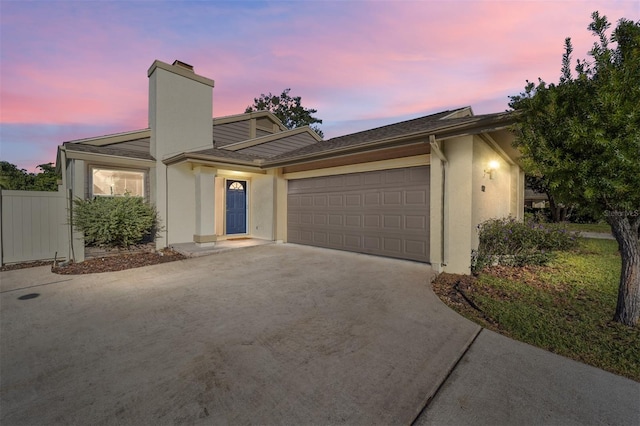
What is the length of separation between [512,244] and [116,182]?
1113 centimetres

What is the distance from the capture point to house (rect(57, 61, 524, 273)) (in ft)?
18.5

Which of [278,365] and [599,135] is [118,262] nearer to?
[278,365]

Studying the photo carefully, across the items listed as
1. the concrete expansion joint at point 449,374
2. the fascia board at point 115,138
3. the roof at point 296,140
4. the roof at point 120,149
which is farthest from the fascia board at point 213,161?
the concrete expansion joint at point 449,374

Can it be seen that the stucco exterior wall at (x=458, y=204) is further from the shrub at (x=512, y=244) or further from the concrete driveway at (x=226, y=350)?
the concrete driveway at (x=226, y=350)

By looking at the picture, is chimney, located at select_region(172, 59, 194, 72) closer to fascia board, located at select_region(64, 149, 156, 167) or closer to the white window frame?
fascia board, located at select_region(64, 149, 156, 167)

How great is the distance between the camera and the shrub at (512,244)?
593cm

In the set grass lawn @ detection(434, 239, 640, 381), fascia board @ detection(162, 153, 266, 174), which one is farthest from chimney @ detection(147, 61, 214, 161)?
grass lawn @ detection(434, 239, 640, 381)

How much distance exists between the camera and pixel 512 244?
6.39 metres

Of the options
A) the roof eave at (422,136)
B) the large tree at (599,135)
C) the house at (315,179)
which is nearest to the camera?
the large tree at (599,135)

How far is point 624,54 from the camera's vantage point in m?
3.04

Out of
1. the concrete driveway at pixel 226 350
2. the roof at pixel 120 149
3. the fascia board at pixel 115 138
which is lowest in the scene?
the concrete driveway at pixel 226 350

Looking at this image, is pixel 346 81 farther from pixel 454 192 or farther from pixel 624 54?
pixel 624 54

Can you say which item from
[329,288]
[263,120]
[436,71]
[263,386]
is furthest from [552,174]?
[263,120]

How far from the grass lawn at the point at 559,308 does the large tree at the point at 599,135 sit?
499mm
